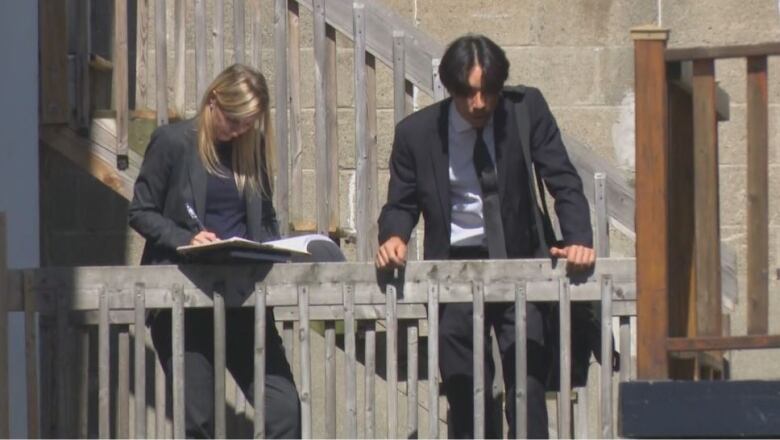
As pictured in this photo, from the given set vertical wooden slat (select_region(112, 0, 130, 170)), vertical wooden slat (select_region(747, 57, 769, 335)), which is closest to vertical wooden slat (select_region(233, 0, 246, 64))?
vertical wooden slat (select_region(112, 0, 130, 170))

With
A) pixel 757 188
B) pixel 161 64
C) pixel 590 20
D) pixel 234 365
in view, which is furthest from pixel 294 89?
pixel 757 188

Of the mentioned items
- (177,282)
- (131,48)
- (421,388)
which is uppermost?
Result: (131,48)

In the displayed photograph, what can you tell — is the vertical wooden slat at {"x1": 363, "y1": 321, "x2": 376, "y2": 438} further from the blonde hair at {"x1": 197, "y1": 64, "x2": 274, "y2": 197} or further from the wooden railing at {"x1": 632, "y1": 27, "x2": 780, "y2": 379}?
the wooden railing at {"x1": 632, "y1": 27, "x2": 780, "y2": 379}

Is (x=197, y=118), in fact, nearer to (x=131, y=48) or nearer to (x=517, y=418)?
(x=517, y=418)

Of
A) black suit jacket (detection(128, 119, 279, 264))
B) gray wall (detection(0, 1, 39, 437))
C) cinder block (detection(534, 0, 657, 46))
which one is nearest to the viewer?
black suit jacket (detection(128, 119, 279, 264))

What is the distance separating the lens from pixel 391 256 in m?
5.49

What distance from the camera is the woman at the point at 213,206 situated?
221 inches

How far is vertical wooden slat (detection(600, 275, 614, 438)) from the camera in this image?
548 centimetres

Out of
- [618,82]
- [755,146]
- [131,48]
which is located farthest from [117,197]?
[755,146]

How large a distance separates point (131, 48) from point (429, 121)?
2.41 metres

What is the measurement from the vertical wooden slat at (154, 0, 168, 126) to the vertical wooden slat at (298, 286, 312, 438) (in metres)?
1.54

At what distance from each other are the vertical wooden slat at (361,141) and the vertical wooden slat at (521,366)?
120 centimetres

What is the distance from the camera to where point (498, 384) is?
5898 mm

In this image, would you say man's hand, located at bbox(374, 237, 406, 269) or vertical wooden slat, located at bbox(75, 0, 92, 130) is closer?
man's hand, located at bbox(374, 237, 406, 269)
